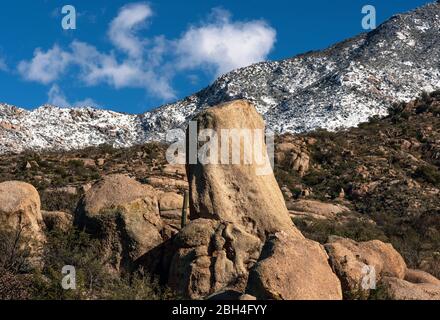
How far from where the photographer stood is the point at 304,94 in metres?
58.2

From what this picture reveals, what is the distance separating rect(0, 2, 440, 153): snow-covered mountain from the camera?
54.4 meters

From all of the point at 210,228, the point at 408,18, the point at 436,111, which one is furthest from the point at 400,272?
the point at 408,18

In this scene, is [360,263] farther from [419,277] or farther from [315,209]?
[315,209]

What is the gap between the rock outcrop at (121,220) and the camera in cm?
1434

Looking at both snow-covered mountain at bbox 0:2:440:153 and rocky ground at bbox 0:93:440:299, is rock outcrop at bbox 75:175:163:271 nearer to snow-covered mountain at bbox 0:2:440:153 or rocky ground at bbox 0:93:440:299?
rocky ground at bbox 0:93:440:299

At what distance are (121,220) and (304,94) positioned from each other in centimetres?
4514

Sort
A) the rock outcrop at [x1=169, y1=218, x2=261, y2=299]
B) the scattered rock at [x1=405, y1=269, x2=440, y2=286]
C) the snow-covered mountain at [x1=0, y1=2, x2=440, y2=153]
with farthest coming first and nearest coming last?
the snow-covered mountain at [x1=0, y1=2, x2=440, y2=153] → the scattered rock at [x1=405, y1=269, x2=440, y2=286] → the rock outcrop at [x1=169, y1=218, x2=261, y2=299]

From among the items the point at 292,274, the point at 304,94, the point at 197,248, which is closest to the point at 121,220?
the point at 197,248

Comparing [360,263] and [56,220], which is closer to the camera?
[360,263]

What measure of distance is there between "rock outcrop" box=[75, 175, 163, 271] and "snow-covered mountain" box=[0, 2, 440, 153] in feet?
121

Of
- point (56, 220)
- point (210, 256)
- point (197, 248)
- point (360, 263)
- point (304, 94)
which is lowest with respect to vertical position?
point (360, 263)

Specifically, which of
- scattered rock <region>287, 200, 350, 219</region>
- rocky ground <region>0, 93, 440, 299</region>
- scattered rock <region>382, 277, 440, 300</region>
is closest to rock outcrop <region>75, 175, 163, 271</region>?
rocky ground <region>0, 93, 440, 299</region>

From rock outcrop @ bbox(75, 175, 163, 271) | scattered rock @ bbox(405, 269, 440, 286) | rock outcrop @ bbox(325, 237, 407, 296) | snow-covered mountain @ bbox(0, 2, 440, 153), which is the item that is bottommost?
scattered rock @ bbox(405, 269, 440, 286)

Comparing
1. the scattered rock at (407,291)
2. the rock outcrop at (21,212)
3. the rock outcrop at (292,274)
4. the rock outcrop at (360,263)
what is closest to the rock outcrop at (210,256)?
the rock outcrop at (360,263)
